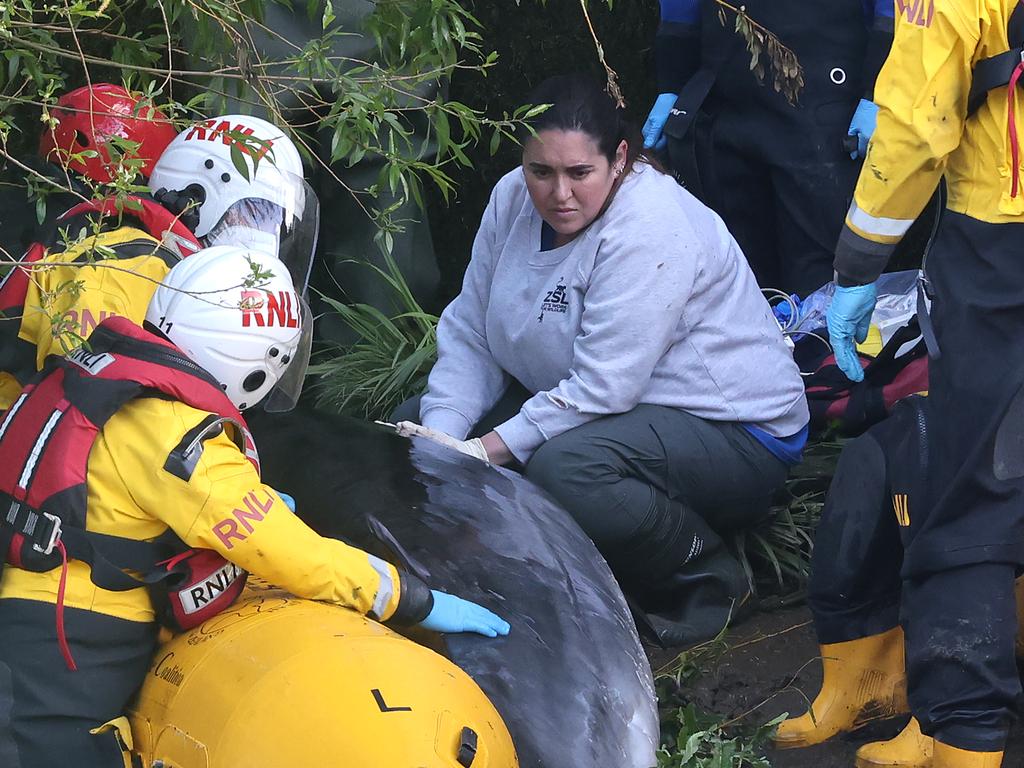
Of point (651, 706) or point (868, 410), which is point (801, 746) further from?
point (868, 410)

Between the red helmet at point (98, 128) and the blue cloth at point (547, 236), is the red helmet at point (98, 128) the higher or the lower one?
the higher one

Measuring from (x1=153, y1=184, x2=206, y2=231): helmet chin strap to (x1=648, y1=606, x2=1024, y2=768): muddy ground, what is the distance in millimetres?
1679

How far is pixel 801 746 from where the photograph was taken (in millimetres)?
3350

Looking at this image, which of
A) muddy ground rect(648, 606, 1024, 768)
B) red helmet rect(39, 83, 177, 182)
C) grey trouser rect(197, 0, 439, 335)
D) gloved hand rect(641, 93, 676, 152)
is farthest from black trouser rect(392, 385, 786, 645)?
grey trouser rect(197, 0, 439, 335)

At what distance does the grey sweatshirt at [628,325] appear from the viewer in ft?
12.0

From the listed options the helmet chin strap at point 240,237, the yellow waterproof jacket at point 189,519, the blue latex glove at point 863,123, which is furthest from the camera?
the blue latex glove at point 863,123

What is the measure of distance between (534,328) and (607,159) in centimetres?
51

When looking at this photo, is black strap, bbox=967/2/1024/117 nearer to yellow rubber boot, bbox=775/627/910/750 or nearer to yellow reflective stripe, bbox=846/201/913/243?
yellow reflective stripe, bbox=846/201/913/243

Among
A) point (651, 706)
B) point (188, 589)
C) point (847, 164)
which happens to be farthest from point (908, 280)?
point (188, 589)

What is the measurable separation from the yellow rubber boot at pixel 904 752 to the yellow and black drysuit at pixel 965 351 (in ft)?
0.60

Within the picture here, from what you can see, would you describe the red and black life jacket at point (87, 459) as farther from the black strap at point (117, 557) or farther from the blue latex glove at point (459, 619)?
the blue latex glove at point (459, 619)

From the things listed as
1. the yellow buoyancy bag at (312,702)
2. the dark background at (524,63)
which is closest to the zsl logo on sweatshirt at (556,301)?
the yellow buoyancy bag at (312,702)

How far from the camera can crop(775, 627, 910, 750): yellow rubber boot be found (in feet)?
10.9

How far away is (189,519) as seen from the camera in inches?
97.0
